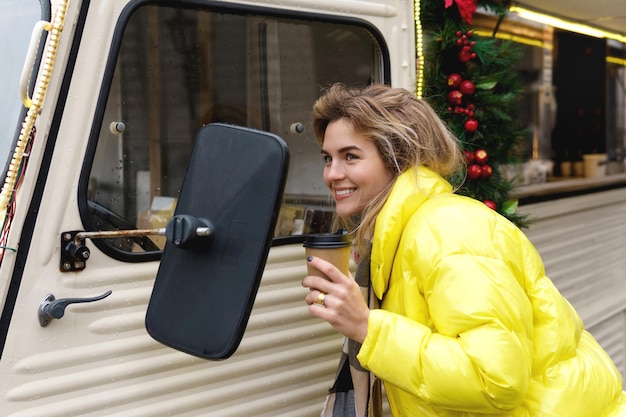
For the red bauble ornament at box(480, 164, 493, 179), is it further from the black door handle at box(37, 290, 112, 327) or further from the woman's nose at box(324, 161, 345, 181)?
the black door handle at box(37, 290, 112, 327)

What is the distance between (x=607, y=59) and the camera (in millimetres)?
4875

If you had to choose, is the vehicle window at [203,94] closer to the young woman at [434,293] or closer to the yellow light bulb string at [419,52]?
the yellow light bulb string at [419,52]

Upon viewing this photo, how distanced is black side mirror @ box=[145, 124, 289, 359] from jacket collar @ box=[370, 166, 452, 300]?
1.32 feet

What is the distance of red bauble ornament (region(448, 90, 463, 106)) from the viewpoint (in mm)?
2684

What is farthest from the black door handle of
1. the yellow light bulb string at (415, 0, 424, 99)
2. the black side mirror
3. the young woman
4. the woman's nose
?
the yellow light bulb string at (415, 0, 424, 99)

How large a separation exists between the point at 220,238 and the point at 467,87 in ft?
4.85

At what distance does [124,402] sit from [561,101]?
382 cm

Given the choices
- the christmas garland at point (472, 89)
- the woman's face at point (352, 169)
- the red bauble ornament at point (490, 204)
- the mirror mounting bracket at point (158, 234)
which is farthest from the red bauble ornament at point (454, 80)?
the mirror mounting bracket at point (158, 234)

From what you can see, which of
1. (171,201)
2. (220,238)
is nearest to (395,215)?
(220,238)

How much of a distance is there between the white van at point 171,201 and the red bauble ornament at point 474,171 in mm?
400

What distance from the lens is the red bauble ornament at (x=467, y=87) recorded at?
8.77 feet

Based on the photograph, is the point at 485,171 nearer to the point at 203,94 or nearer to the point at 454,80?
the point at 454,80

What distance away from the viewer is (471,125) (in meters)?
2.68

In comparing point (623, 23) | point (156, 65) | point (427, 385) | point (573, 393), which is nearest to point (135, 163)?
point (156, 65)
